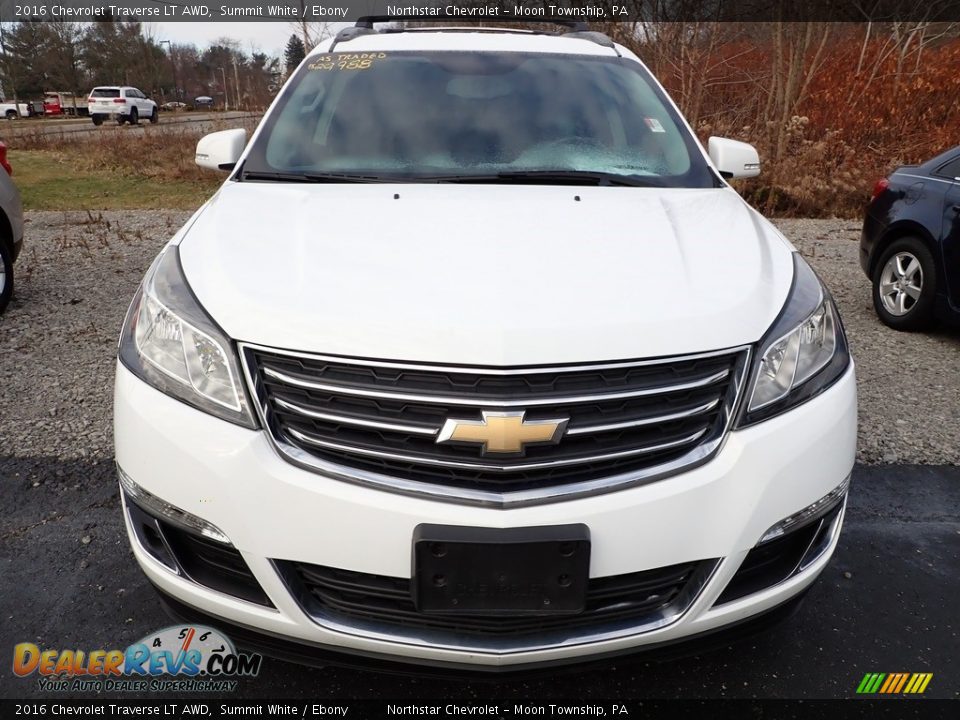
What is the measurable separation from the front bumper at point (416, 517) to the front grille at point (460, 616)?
0.7 inches

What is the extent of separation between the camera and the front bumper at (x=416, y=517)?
154 cm

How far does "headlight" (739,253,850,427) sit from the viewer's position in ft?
5.57

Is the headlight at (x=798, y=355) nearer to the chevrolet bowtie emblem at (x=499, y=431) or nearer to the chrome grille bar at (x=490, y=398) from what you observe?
the chrome grille bar at (x=490, y=398)

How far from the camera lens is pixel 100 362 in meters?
4.35

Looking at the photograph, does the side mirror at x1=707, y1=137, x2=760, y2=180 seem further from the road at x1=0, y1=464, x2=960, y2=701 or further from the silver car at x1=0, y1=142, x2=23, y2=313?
the silver car at x1=0, y1=142, x2=23, y2=313

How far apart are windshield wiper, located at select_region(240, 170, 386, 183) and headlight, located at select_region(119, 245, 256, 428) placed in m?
0.72

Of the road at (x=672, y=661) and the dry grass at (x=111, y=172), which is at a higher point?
the road at (x=672, y=661)

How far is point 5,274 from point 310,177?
3.87 metres

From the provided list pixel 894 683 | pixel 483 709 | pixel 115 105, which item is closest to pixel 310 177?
pixel 483 709

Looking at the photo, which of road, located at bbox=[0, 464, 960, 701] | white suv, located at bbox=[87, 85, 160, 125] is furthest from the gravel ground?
white suv, located at bbox=[87, 85, 160, 125]

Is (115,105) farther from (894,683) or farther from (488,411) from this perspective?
(894,683)

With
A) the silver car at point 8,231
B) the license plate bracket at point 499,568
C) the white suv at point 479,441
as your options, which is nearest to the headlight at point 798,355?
the white suv at point 479,441

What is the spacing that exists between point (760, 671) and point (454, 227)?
1520mm

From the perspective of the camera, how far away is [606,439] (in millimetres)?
1615
